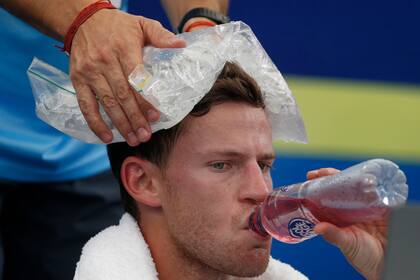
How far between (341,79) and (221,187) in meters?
1.29

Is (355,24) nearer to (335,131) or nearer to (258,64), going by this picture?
(335,131)

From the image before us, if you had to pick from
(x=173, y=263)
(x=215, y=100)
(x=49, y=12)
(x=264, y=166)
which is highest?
(x=49, y=12)

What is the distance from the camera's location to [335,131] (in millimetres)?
2791

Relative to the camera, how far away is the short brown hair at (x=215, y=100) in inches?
61.3

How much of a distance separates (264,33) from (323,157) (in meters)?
0.44

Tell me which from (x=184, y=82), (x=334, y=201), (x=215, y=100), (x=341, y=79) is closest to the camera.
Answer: (x=334, y=201)

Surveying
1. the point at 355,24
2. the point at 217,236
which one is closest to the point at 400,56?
the point at 355,24

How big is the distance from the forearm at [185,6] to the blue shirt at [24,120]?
0.84ft

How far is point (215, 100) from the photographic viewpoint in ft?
5.13

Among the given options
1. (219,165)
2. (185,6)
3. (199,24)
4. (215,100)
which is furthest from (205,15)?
(219,165)

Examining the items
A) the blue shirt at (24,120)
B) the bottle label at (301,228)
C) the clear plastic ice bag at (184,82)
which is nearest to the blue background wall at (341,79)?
the blue shirt at (24,120)

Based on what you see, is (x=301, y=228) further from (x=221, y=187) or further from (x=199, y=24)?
(x=199, y=24)

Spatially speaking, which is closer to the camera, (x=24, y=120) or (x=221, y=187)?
(x=221, y=187)

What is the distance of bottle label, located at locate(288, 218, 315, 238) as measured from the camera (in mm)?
1388
